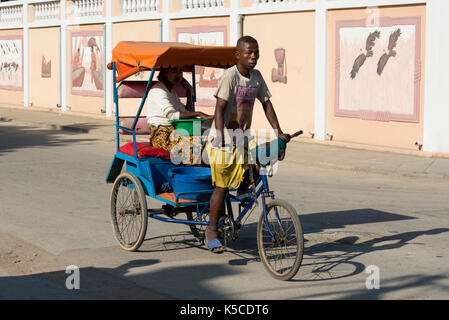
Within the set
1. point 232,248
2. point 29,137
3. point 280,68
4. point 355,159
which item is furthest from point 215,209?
point 29,137

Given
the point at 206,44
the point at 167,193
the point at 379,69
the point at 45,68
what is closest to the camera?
the point at 167,193

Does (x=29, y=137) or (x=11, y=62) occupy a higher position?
(x=11, y=62)

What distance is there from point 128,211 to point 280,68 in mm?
11846

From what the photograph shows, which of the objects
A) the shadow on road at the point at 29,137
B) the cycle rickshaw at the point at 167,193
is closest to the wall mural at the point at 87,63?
the shadow on road at the point at 29,137

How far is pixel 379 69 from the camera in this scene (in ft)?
56.2

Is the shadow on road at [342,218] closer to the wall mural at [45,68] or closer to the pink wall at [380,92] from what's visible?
the pink wall at [380,92]

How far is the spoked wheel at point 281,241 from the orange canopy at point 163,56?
1.97m

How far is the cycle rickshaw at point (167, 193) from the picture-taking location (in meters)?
7.14

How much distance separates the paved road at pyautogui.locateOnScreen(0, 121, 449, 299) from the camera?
674 centimetres

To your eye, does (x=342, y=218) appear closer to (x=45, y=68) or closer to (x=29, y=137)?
(x=29, y=137)

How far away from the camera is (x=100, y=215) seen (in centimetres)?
1009

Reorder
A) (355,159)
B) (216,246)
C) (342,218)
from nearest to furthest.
Result: (216,246), (342,218), (355,159)

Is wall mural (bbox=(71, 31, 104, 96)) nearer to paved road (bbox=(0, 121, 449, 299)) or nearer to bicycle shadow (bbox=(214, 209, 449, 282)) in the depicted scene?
paved road (bbox=(0, 121, 449, 299))
